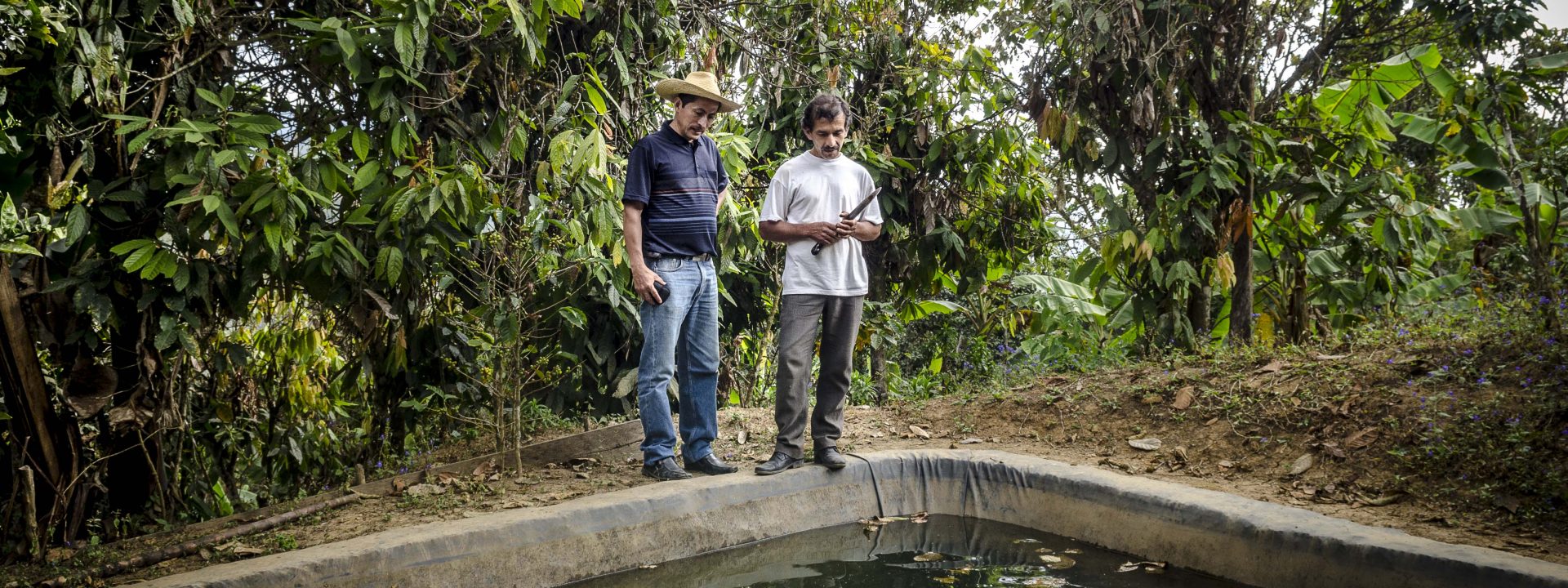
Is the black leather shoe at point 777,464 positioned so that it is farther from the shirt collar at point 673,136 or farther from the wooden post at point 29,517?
the wooden post at point 29,517

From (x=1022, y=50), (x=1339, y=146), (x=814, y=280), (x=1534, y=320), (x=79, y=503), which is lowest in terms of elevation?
(x=79, y=503)

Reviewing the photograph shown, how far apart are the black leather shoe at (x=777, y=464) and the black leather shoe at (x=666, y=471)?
301mm

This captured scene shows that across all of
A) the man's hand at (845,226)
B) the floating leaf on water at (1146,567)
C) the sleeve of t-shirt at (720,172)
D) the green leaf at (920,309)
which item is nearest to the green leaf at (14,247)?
the sleeve of t-shirt at (720,172)

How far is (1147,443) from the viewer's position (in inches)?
199

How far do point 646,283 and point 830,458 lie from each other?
43.5 inches

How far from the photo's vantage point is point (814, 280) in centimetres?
453

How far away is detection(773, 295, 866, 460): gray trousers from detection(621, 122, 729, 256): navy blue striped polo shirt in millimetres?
471

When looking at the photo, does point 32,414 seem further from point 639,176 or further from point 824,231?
point 824,231

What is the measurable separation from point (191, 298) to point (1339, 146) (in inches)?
224

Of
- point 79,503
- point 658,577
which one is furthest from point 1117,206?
point 79,503

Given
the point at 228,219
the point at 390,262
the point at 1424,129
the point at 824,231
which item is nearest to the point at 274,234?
the point at 228,219

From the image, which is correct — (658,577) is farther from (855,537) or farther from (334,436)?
(334,436)

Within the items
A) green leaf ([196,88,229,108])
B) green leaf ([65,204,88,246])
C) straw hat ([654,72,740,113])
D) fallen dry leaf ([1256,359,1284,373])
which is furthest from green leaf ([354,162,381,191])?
fallen dry leaf ([1256,359,1284,373])

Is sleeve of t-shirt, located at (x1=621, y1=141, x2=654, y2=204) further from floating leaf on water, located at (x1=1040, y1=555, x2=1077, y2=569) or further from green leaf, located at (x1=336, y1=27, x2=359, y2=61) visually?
floating leaf on water, located at (x1=1040, y1=555, x2=1077, y2=569)
